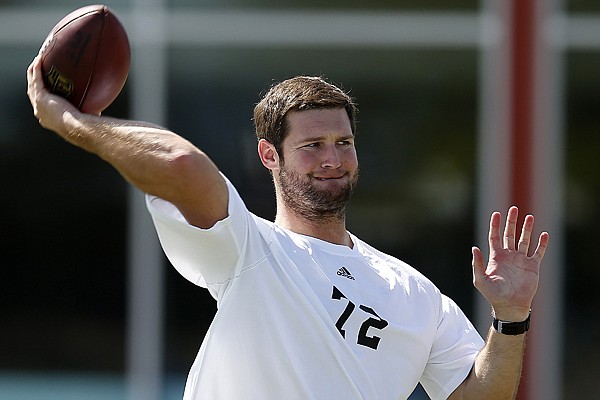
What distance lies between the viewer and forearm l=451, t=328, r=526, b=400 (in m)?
3.54

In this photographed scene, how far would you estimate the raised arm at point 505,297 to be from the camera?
3.54 m

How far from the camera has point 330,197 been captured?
11.7 feet

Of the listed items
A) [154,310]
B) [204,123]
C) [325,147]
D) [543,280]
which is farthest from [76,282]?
[325,147]

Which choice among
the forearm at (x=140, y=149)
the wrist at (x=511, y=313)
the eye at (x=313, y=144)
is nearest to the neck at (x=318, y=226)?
the eye at (x=313, y=144)

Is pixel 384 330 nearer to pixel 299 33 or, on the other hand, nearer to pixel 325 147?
pixel 325 147

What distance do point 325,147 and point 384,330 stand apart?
593 millimetres

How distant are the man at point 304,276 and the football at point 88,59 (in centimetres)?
7

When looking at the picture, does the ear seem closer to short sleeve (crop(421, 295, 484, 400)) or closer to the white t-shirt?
the white t-shirt

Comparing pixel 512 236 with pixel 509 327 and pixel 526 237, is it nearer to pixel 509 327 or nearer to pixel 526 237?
pixel 526 237

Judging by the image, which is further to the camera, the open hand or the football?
the open hand

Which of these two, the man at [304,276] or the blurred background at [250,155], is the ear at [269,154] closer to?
the man at [304,276]

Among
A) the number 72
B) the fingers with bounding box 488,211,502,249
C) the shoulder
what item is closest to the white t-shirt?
the number 72

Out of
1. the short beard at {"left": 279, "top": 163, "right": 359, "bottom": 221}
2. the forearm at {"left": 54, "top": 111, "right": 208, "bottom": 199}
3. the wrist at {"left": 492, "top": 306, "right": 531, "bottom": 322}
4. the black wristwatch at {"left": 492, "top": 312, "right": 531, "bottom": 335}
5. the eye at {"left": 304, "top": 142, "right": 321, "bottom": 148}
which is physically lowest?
the black wristwatch at {"left": 492, "top": 312, "right": 531, "bottom": 335}

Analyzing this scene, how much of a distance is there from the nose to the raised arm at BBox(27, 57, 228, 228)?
632 millimetres
